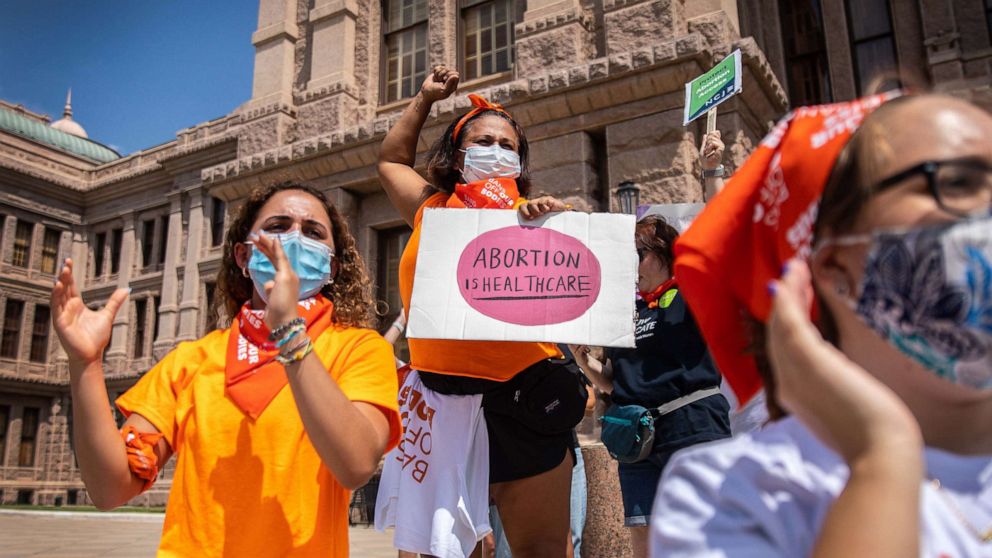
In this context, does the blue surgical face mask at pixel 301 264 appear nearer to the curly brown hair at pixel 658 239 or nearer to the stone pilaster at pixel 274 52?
the curly brown hair at pixel 658 239

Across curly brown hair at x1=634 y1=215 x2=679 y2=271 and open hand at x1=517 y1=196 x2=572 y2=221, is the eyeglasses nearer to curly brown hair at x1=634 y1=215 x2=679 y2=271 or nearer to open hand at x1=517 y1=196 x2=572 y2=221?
open hand at x1=517 y1=196 x2=572 y2=221

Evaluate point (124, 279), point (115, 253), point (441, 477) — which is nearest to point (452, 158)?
point (441, 477)

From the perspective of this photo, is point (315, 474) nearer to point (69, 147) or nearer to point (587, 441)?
point (587, 441)

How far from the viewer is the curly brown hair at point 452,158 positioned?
3430 mm

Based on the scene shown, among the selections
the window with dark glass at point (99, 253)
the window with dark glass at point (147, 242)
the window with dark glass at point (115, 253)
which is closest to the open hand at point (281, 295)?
the window with dark glass at point (147, 242)

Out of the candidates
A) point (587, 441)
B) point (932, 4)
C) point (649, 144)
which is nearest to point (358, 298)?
point (587, 441)

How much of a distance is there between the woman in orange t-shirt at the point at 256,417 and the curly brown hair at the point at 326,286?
18 centimetres

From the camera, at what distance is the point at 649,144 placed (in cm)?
866

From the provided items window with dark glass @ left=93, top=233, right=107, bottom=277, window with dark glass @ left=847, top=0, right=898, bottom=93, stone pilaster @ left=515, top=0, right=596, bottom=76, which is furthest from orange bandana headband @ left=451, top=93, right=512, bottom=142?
window with dark glass @ left=93, top=233, right=107, bottom=277

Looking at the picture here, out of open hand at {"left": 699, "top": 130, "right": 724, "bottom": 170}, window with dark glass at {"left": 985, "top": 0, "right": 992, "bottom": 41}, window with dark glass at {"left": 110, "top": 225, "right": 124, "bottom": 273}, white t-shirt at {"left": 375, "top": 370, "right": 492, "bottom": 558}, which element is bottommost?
white t-shirt at {"left": 375, "top": 370, "right": 492, "bottom": 558}

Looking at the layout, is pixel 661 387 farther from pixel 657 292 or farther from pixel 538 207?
pixel 538 207

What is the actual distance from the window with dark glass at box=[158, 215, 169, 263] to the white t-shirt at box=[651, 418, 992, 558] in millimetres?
32990

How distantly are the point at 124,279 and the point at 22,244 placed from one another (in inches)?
229

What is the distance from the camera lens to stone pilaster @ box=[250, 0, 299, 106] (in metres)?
13.0
